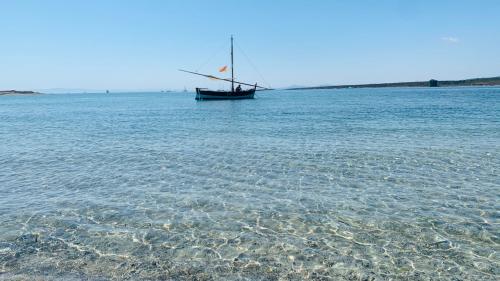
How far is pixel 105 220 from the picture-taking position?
12430 millimetres

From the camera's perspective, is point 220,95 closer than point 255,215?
No

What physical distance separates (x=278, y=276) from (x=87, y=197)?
9620 millimetres

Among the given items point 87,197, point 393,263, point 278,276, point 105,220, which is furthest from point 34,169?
point 393,263

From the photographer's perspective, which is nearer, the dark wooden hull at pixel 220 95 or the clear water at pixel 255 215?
the clear water at pixel 255 215

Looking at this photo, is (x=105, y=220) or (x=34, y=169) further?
(x=34, y=169)

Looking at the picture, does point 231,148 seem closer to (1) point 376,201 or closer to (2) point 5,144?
(1) point 376,201

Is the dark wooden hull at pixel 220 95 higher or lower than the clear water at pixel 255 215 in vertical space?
higher

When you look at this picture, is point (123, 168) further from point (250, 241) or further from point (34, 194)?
point (250, 241)

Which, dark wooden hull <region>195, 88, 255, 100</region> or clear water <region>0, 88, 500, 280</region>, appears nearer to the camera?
clear water <region>0, 88, 500, 280</region>

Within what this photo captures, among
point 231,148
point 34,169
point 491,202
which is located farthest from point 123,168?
point 491,202

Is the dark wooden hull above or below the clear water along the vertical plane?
above

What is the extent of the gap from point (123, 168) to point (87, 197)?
5.63 metres

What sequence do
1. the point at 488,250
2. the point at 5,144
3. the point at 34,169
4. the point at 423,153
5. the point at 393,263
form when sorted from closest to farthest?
1. the point at 393,263
2. the point at 488,250
3. the point at 34,169
4. the point at 423,153
5. the point at 5,144

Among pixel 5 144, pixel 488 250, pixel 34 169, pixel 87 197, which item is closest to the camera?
pixel 488 250
